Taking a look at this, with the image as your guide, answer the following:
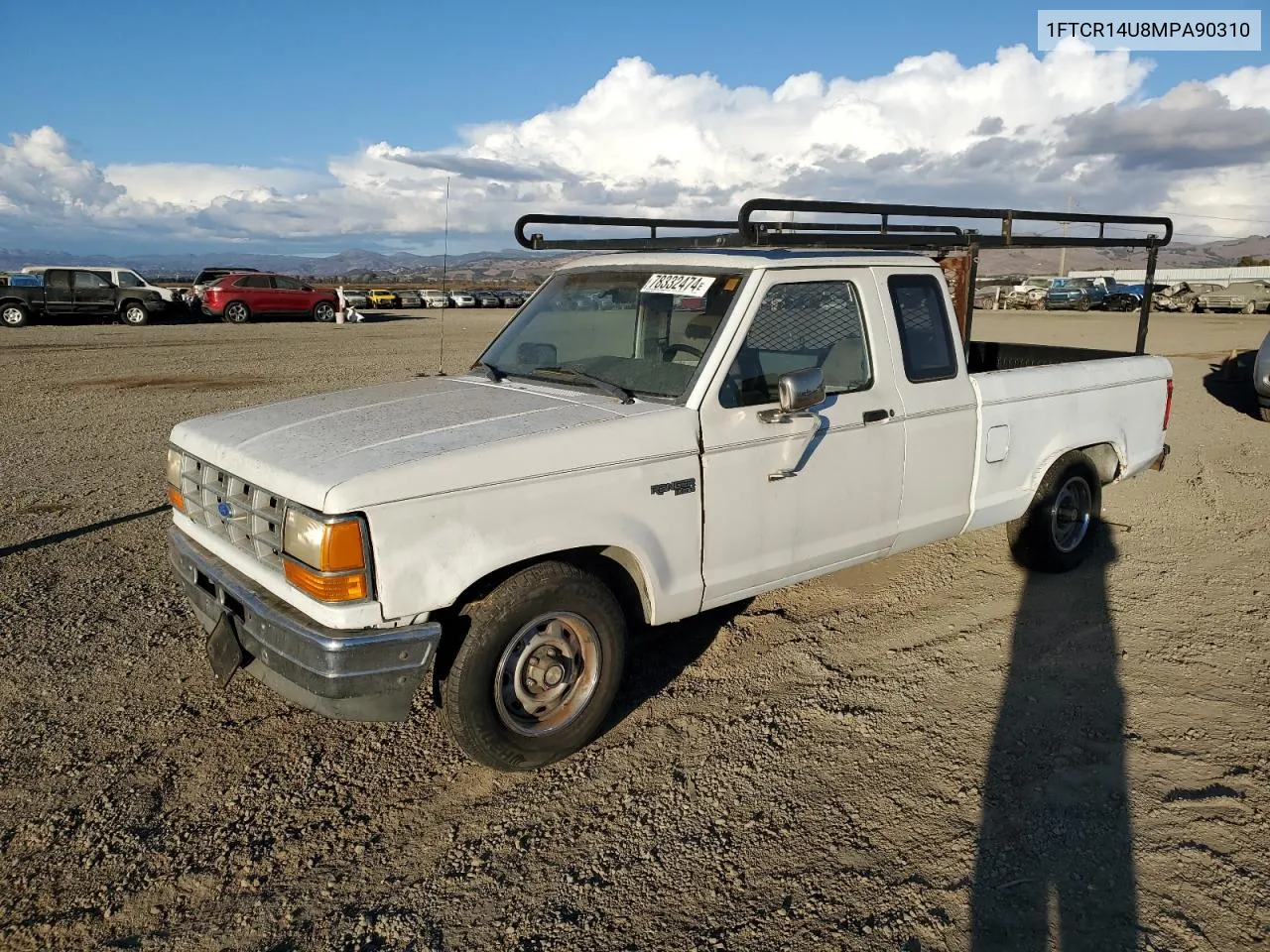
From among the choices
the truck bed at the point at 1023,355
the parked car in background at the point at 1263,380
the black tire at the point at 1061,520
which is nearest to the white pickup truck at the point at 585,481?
the black tire at the point at 1061,520

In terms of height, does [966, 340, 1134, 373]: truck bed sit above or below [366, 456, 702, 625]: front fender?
above

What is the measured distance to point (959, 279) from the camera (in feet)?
17.7

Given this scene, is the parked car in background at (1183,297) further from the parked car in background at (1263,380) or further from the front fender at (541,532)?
the front fender at (541,532)

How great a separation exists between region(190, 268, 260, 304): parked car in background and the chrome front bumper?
31223mm

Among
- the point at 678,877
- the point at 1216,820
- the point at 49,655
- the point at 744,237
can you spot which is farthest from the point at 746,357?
the point at 49,655

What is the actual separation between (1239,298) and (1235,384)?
1165 inches

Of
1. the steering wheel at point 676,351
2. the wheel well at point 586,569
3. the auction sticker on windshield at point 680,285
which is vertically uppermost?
the auction sticker on windshield at point 680,285

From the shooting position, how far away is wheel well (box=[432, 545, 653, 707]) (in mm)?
3324

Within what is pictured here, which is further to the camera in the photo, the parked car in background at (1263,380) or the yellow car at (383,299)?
the yellow car at (383,299)

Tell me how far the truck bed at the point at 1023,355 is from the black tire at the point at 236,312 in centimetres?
2860

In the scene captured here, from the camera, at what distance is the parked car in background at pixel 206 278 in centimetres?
3094

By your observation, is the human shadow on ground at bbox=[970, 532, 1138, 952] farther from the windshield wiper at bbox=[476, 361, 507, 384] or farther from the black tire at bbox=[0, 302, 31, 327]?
the black tire at bbox=[0, 302, 31, 327]

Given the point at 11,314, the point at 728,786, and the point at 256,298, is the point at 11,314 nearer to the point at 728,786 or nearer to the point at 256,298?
the point at 256,298

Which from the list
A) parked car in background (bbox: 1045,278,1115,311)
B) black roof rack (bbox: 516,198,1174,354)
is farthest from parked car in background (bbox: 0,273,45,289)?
parked car in background (bbox: 1045,278,1115,311)
